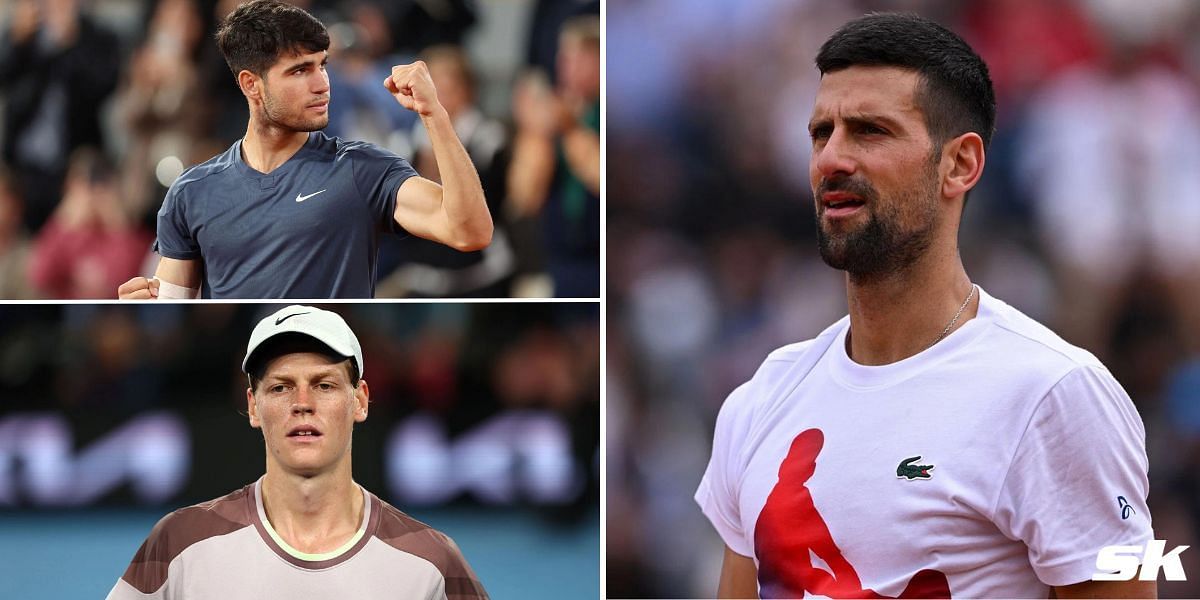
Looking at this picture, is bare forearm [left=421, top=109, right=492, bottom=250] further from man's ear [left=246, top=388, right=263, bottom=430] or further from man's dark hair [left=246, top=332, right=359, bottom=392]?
man's ear [left=246, top=388, right=263, bottom=430]

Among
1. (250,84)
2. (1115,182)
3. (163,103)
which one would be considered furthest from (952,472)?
(1115,182)

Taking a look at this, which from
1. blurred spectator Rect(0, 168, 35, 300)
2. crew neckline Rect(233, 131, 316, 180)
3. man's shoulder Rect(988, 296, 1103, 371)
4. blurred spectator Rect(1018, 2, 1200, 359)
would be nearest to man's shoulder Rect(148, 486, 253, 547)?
crew neckline Rect(233, 131, 316, 180)

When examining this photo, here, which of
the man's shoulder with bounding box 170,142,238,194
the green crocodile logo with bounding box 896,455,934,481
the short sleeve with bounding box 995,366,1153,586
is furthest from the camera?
the man's shoulder with bounding box 170,142,238,194

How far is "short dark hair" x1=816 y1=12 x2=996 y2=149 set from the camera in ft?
6.07

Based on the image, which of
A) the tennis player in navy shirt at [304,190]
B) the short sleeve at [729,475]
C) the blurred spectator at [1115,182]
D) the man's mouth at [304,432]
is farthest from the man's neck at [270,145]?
the blurred spectator at [1115,182]

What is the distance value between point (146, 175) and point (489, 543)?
1.27m

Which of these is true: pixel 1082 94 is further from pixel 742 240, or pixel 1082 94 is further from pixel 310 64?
pixel 310 64

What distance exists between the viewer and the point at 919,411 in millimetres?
1793

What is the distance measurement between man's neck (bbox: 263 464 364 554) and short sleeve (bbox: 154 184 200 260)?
1.95 ft

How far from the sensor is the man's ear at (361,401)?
8.57 feet

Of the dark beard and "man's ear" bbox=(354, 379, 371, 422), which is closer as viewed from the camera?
the dark beard

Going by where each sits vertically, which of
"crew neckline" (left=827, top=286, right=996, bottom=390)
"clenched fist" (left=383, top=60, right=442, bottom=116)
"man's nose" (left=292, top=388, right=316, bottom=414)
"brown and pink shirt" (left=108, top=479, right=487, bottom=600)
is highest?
"clenched fist" (left=383, top=60, right=442, bottom=116)

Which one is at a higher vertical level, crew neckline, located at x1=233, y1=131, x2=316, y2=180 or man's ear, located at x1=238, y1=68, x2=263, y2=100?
man's ear, located at x1=238, y1=68, x2=263, y2=100

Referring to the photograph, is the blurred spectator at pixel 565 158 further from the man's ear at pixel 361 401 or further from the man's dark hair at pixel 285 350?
the man's dark hair at pixel 285 350
